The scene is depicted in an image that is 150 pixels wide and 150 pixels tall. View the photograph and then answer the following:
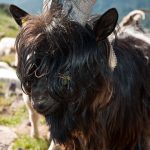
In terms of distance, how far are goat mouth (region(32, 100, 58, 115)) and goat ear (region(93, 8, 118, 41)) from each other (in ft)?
2.56

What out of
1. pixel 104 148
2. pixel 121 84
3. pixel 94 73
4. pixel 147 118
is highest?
pixel 94 73

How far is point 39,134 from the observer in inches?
368

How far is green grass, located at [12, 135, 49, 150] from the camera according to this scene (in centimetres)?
875

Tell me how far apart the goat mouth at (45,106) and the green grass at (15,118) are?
202 inches

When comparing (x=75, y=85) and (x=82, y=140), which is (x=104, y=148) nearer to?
(x=82, y=140)

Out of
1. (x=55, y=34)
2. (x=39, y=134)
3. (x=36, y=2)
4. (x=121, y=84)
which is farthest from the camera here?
(x=39, y=134)

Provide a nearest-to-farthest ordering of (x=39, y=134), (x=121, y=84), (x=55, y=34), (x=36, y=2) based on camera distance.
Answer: (x=55, y=34) < (x=121, y=84) < (x=36, y=2) < (x=39, y=134)

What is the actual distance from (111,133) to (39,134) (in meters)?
3.33

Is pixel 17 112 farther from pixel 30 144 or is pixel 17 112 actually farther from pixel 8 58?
pixel 8 58

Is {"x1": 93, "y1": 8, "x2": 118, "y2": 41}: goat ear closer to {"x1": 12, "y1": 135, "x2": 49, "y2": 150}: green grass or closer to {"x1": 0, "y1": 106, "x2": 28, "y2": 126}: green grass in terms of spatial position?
{"x1": 12, "y1": 135, "x2": 49, "y2": 150}: green grass

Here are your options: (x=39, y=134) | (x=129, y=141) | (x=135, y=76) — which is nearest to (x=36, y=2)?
(x=135, y=76)

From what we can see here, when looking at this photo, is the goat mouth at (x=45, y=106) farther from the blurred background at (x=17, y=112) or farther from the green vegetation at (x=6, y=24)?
the green vegetation at (x=6, y=24)

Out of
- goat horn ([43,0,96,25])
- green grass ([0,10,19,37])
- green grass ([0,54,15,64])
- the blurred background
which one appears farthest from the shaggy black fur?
green grass ([0,10,19,37])

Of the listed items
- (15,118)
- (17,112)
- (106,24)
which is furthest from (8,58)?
(106,24)
